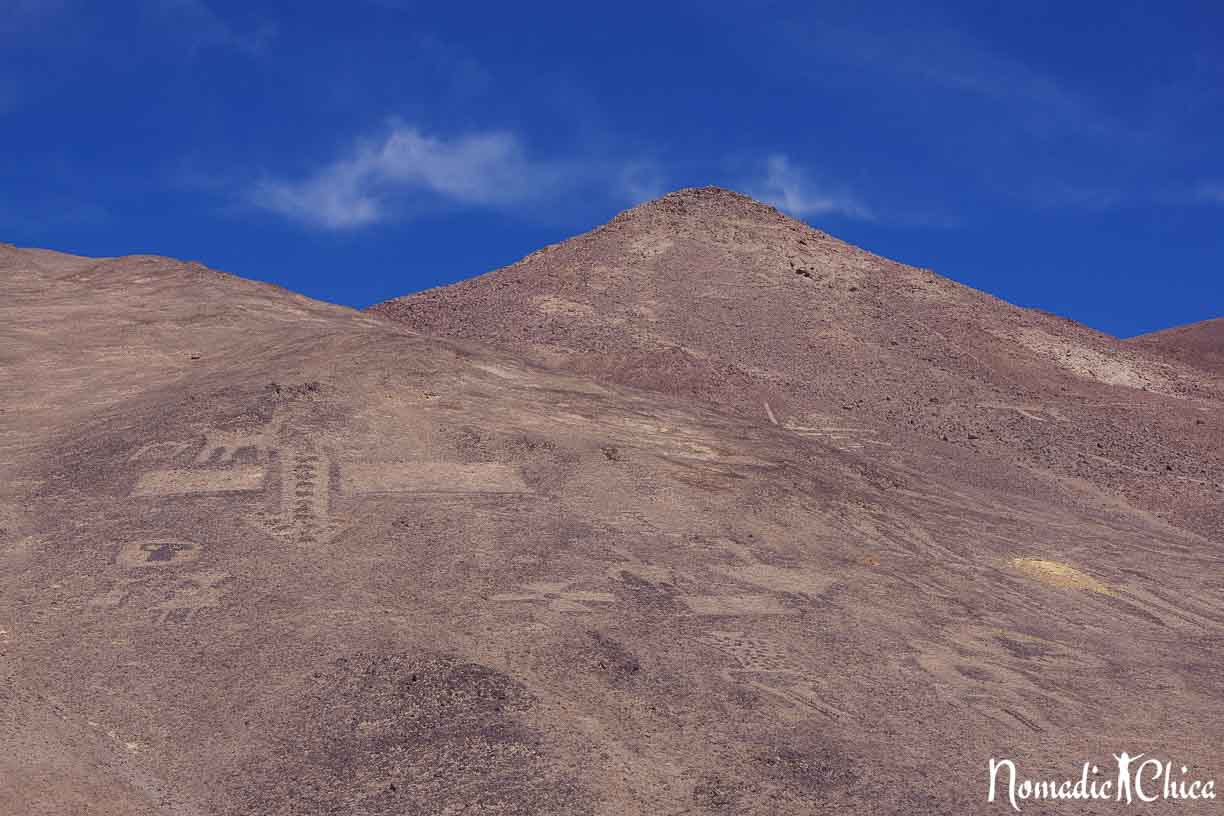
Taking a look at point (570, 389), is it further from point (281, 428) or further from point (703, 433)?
point (281, 428)

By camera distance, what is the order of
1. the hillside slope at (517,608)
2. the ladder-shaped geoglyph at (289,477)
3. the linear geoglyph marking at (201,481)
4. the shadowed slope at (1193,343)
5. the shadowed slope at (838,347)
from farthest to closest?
1. the shadowed slope at (1193,343)
2. the shadowed slope at (838,347)
3. the linear geoglyph marking at (201,481)
4. the ladder-shaped geoglyph at (289,477)
5. the hillside slope at (517,608)

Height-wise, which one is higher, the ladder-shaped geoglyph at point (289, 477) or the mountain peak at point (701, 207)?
the mountain peak at point (701, 207)

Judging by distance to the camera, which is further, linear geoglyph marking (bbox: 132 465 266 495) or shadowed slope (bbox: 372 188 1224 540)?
shadowed slope (bbox: 372 188 1224 540)

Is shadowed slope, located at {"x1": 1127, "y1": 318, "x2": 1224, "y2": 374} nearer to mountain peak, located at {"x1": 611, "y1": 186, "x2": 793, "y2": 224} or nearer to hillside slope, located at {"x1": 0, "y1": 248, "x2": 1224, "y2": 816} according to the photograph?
mountain peak, located at {"x1": 611, "y1": 186, "x2": 793, "y2": 224}

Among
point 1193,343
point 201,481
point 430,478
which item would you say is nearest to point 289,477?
point 201,481

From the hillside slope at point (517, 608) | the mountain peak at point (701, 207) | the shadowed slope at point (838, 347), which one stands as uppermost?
the mountain peak at point (701, 207)

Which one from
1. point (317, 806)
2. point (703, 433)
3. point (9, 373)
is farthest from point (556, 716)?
point (9, 373)

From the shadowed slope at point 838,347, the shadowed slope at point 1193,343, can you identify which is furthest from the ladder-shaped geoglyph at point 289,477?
the shadowed slope at point 1193,343

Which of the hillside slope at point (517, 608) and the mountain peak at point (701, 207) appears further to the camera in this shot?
the mountain peak at point (701, 207)

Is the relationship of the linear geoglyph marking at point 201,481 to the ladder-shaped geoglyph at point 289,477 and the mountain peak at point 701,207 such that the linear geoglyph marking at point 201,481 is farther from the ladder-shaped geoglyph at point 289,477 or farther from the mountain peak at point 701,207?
the mountain peak at point 701,207

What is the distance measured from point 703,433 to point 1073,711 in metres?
8.85

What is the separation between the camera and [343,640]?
35.0 feet

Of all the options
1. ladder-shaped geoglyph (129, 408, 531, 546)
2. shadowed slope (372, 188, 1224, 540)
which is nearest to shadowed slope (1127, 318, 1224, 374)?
shadowed slope (372, 188, 1224, 540)

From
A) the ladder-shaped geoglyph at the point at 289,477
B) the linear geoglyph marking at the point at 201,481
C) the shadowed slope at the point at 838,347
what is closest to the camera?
the ladder-shaped geoglyph at the point at 289,477
